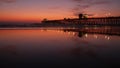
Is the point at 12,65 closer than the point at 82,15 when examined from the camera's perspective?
Yes

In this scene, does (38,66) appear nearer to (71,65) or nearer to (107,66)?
(71,65)

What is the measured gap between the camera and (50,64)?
10.2 m

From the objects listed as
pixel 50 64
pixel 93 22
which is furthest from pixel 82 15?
pixel 50 64

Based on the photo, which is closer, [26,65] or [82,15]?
[26,65]

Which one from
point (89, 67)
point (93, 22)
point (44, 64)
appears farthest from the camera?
point (93, 22)

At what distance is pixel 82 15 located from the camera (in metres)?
192

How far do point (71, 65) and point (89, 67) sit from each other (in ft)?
3.60

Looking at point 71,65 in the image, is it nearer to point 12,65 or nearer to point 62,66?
point 62,66

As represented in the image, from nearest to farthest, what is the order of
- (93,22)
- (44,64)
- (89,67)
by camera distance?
(89,67) → (44,64) → (93,22)

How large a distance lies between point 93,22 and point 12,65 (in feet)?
595

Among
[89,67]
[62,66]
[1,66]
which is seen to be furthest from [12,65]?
[89,67]

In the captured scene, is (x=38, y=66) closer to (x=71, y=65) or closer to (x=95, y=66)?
(x=71, y=65)

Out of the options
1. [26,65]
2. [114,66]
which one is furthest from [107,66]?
[26,65]

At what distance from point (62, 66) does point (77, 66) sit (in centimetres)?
86
